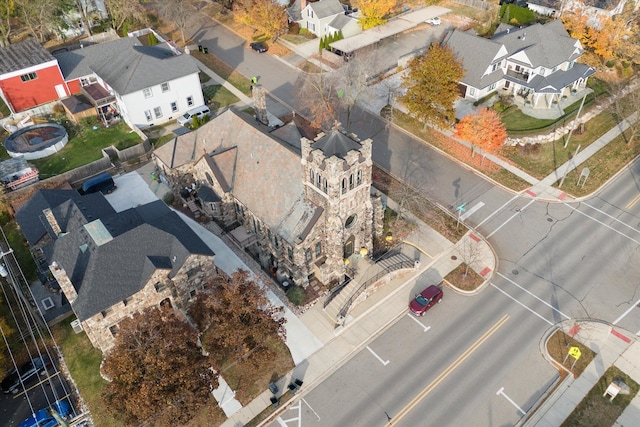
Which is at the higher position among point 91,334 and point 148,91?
point 148,91

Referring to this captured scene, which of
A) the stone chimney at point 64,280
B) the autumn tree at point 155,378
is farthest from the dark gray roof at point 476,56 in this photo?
the stone chimney at point 64,280

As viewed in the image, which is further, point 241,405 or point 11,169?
point 11,169

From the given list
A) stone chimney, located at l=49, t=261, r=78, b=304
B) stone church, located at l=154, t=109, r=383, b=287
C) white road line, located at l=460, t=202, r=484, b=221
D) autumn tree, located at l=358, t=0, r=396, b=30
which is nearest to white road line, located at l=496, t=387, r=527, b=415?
stone church, located at l=154, t=109, r=383, b=287

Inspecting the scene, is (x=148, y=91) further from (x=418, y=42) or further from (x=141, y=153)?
(x=418, y=42)

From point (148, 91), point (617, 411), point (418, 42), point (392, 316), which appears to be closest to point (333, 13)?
point (418, 42)

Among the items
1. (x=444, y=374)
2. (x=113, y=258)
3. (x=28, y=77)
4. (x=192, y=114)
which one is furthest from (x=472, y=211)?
(x=28, y=77)

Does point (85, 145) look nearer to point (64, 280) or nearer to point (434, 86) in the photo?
point (64, 280)
